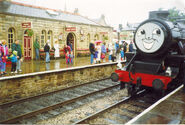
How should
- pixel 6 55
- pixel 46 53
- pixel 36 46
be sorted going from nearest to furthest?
pixel 6 55 < pixel 46 53 < pixel 36 46

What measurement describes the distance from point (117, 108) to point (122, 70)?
1309 millimetres

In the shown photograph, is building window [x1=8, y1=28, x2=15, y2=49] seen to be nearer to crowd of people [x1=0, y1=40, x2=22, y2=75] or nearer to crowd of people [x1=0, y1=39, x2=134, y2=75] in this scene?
crowd of people [x1=0, y1=39, x2=134, y2=75]

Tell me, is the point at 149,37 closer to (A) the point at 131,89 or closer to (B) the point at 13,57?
(A) the point at 131,89

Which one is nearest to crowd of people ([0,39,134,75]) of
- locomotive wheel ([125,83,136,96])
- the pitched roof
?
the pitched roof

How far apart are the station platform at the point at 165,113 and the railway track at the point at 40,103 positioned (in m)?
2.88

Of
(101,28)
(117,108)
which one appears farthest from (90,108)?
(101,28)

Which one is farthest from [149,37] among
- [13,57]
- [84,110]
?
[13,57]

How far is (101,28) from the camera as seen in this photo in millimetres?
21109

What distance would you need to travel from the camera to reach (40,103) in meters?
6.39

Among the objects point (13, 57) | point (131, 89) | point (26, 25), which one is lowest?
point (131, 89)

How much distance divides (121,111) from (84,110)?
45.6 inches

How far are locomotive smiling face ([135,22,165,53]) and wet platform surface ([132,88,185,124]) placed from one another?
1636mm

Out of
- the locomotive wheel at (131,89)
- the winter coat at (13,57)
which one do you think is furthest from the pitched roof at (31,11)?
the locomotive wheel at (131,89)

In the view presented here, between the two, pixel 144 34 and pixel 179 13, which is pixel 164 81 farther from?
pixel 179 13
